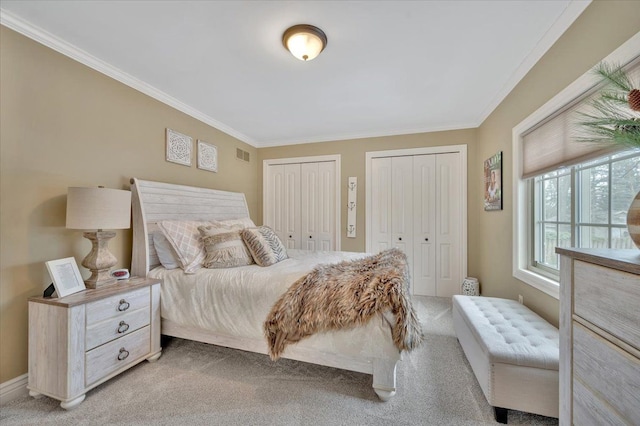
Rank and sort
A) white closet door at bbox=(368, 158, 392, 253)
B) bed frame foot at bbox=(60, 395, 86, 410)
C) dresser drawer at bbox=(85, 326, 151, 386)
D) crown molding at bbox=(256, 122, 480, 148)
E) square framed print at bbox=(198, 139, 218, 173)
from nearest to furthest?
bed frame foot at bbox=(60, 395, 86, 410) < dresser drawer at bbox=(85, 326, 151, 386) < square framed print at bbox=(198, 139, 218, 173) < crown molding at bbox=(256, 122, 480, 148) < white closet door at bbox=(368, 158, 392, 253)

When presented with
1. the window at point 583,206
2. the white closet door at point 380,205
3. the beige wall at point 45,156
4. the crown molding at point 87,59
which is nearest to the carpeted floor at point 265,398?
the beige wall at point 45,156

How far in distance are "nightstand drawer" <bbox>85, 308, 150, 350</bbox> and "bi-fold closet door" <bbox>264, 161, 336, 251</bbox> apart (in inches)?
98.7

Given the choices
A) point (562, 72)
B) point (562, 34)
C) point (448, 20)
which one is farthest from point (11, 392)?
point (562, 34)

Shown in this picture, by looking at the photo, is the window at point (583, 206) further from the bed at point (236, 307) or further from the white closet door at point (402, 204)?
the white closet door at point (402, 204)

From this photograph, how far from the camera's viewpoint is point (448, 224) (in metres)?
3.49

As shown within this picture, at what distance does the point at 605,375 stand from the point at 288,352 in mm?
1561

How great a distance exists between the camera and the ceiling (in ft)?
5.07

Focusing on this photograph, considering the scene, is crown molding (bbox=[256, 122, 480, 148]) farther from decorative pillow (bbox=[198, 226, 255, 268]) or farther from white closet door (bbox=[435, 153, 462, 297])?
decorative pillow (bbox=[198, 226, 255, 268])

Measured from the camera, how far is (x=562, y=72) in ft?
5.45

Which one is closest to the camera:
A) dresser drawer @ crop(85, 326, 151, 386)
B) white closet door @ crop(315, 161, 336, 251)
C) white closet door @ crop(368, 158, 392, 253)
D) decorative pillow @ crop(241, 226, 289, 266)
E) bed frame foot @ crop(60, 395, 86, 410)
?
bed frame foot @ crop(60, 395, 86, 410)

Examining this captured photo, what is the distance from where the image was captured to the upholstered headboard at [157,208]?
7.25 feet

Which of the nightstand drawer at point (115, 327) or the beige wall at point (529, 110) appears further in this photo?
the nightstand drawer at point (115, 327)

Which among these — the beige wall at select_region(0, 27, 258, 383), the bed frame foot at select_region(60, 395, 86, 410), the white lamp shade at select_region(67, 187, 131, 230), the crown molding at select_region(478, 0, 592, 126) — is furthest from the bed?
the crown molding at select_region(478, 0, 592, 126)

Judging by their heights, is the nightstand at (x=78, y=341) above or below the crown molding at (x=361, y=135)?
below
